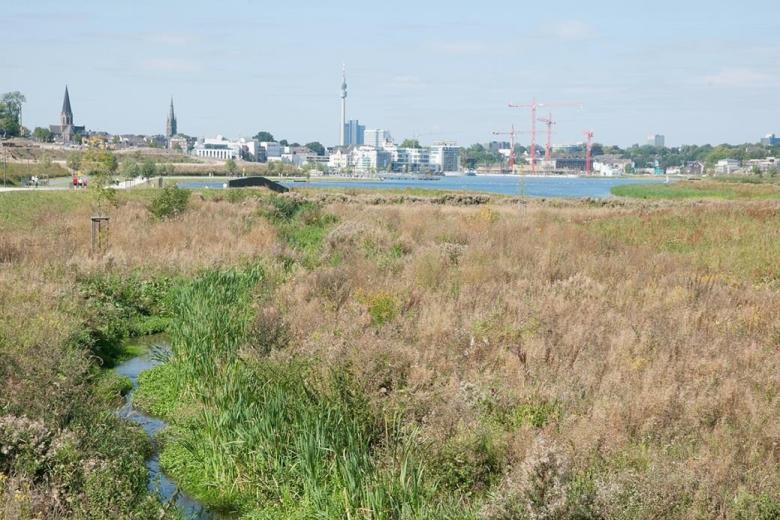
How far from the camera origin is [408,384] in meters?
12.0

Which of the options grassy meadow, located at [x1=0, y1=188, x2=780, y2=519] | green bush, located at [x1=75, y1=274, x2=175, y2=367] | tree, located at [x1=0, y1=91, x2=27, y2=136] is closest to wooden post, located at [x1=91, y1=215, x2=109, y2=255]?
grassy meadow, located at [x1=0, y1=188, x2=780, y2=519]

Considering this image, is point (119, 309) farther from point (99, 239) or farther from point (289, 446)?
point (289, 446)

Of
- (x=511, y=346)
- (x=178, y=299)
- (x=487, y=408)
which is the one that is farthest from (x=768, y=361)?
(x=178, y=299)

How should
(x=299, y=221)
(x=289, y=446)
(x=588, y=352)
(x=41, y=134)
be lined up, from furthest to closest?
(x=41, y=134), (x=299, y=221), (x=588, y=352), (x=289, y=446)

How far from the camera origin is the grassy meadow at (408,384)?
28.7 feet

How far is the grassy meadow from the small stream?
0.54 feet

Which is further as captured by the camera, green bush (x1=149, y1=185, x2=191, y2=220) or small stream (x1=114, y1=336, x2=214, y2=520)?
green bush (x1=149, y1=185, x2=191, y2=220)

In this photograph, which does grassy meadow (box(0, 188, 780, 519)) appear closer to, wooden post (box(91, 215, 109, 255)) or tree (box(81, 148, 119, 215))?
wooden post (box(91, 215, 109, 255))

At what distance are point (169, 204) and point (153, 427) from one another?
22223 millimetres

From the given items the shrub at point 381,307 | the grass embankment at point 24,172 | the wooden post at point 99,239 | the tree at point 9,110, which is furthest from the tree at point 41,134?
the shrub at point 381,307

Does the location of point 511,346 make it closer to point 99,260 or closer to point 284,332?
point 284,332

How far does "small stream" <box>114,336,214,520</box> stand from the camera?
10.4 meters

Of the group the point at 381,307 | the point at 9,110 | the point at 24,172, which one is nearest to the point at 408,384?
the point at 381,307

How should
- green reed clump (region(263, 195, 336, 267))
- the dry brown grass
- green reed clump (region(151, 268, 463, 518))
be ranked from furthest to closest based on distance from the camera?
green reed clump (region(263, 195, 336, 267)), the dry brown grass, green reed clump (region(151, 268, 463, 518))
